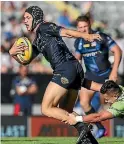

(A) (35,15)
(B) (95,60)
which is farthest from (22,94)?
(A) (35,15)

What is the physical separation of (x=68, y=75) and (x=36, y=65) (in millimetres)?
10492

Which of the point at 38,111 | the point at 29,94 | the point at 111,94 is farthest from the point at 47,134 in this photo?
the point at 111,94

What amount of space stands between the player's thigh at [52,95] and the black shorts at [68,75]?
3.0 inches

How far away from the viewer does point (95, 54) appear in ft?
41.9

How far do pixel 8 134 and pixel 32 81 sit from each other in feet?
9.25

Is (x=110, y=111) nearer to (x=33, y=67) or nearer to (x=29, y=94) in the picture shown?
(x=29, y=94)

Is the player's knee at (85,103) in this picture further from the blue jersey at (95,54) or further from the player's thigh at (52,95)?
the player's thigh at (52,95)

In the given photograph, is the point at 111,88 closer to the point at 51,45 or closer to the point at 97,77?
the point at 51,45

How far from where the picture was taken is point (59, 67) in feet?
32.9

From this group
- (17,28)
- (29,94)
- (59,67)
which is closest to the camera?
(59,67)

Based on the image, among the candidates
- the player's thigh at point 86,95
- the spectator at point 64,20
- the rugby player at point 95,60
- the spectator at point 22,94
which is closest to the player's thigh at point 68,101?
the rugby player at point 95,60

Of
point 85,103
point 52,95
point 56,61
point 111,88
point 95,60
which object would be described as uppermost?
point 56,61

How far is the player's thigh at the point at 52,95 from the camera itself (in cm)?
980

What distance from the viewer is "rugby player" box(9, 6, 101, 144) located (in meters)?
9.81
